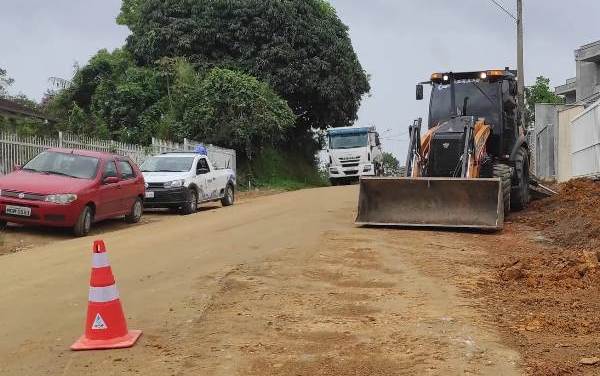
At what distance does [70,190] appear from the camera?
40.9 ft

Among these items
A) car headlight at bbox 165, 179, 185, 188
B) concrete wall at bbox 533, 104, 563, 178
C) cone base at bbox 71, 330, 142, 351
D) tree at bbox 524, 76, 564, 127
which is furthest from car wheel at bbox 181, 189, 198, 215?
tree at bbox 524, 76, 564, 127

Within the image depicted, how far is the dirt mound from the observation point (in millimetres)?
10414

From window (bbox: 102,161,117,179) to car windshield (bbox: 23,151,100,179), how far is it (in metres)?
0.22

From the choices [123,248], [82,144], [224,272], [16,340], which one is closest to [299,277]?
[224,272]

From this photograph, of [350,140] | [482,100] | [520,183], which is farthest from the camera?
[350,140]

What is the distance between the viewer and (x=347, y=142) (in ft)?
112

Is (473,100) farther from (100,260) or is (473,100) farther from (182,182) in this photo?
(100,260)

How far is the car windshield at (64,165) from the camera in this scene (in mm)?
13367

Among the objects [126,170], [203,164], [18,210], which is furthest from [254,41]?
[18,210]

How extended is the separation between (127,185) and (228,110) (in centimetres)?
1604

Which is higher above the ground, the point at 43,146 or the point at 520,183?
the point at 43,146

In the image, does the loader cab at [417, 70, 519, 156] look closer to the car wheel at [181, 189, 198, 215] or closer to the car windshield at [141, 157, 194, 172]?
the car wheel at [181, 189, 198, 215]

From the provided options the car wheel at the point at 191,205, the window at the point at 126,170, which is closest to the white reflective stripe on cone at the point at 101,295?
the window at the point at 126,170

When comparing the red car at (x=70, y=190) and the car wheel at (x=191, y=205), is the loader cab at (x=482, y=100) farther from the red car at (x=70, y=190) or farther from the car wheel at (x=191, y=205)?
the car wheel at (x=191, y=205)
